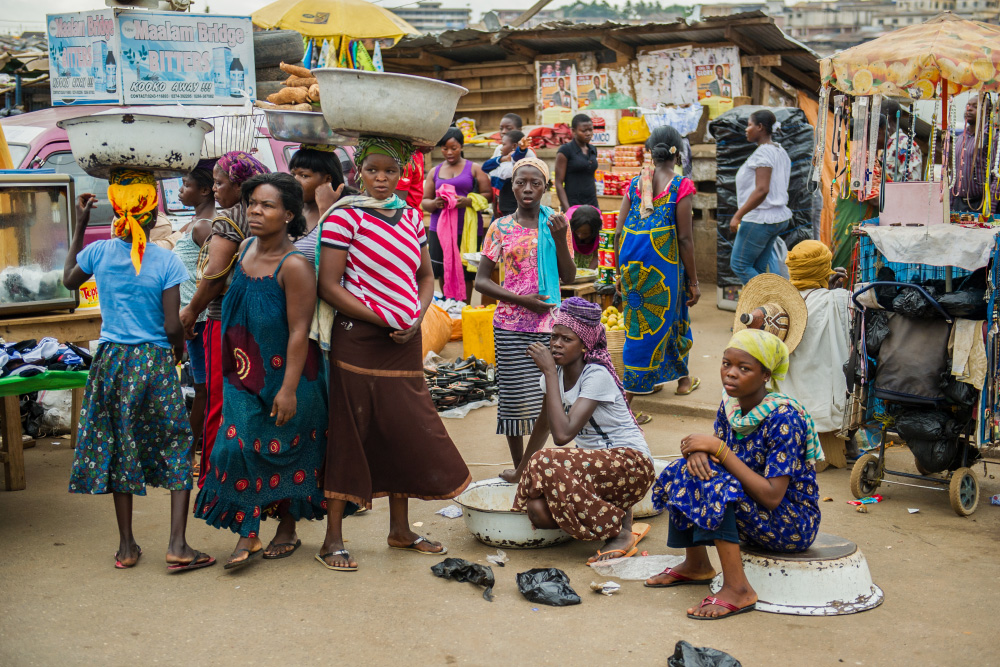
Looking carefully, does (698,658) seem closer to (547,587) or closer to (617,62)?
(547,587)

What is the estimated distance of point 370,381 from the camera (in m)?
4.19

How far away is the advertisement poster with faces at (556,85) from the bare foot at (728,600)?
36.4 feet

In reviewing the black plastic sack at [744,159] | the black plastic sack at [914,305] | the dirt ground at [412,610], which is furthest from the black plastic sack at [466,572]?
the black plastic sack at [744,159]

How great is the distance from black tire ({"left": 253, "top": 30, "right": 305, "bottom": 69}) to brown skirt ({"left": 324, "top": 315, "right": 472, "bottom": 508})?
8.13 m

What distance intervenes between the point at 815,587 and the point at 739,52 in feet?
34.0

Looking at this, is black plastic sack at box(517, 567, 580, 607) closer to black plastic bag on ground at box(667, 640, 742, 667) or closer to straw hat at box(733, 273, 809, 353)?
black plastic bag on ground at box(667, 640, 742, 667)

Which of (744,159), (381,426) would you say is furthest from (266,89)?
(381,426)

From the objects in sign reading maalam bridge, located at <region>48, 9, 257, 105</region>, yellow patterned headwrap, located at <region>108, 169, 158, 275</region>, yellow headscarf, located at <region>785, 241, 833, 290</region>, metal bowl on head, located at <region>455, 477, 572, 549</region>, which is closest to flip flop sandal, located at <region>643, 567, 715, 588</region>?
metal bowl on head, located at <region>455, 477, 572, 549</region>

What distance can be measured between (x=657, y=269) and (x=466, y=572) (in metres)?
3.28

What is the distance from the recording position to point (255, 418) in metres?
4.04

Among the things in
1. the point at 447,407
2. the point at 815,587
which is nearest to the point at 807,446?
the point at 815,587

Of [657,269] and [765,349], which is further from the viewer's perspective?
[657,269]

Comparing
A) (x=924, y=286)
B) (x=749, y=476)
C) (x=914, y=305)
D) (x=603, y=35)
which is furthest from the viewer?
(x=603, y=35)

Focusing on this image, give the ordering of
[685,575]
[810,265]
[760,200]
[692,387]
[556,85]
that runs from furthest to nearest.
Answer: [556,85]
[760,200]
[692,387]
[810,265]
[685,575]
